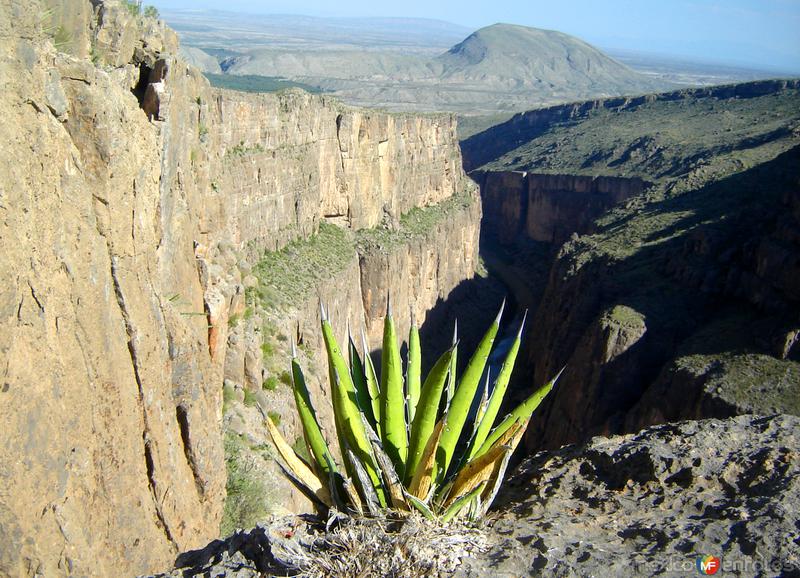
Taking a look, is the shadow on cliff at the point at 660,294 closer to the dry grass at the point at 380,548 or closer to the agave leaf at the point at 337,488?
the agave leaf at the point at 337,488

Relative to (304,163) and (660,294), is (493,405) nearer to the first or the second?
(660,294)

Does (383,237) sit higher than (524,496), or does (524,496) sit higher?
(524,496)

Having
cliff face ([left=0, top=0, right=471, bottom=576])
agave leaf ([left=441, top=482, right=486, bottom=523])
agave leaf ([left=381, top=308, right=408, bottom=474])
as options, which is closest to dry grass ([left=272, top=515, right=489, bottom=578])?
agave leaf ([left=441, top=482, right=486, bottom=523])

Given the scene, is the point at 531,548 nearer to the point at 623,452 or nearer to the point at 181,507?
the point at 623,452

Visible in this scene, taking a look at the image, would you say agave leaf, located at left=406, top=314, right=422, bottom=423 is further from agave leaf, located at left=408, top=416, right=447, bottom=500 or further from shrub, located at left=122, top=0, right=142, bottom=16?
shrub, located at left=122, top=0, right=142, bottom=16

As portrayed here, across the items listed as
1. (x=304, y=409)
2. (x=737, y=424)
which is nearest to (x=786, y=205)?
(x=737, y=424)

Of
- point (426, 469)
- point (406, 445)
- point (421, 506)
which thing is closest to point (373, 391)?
point (406, 445)

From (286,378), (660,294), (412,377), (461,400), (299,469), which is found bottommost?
(286,378)
